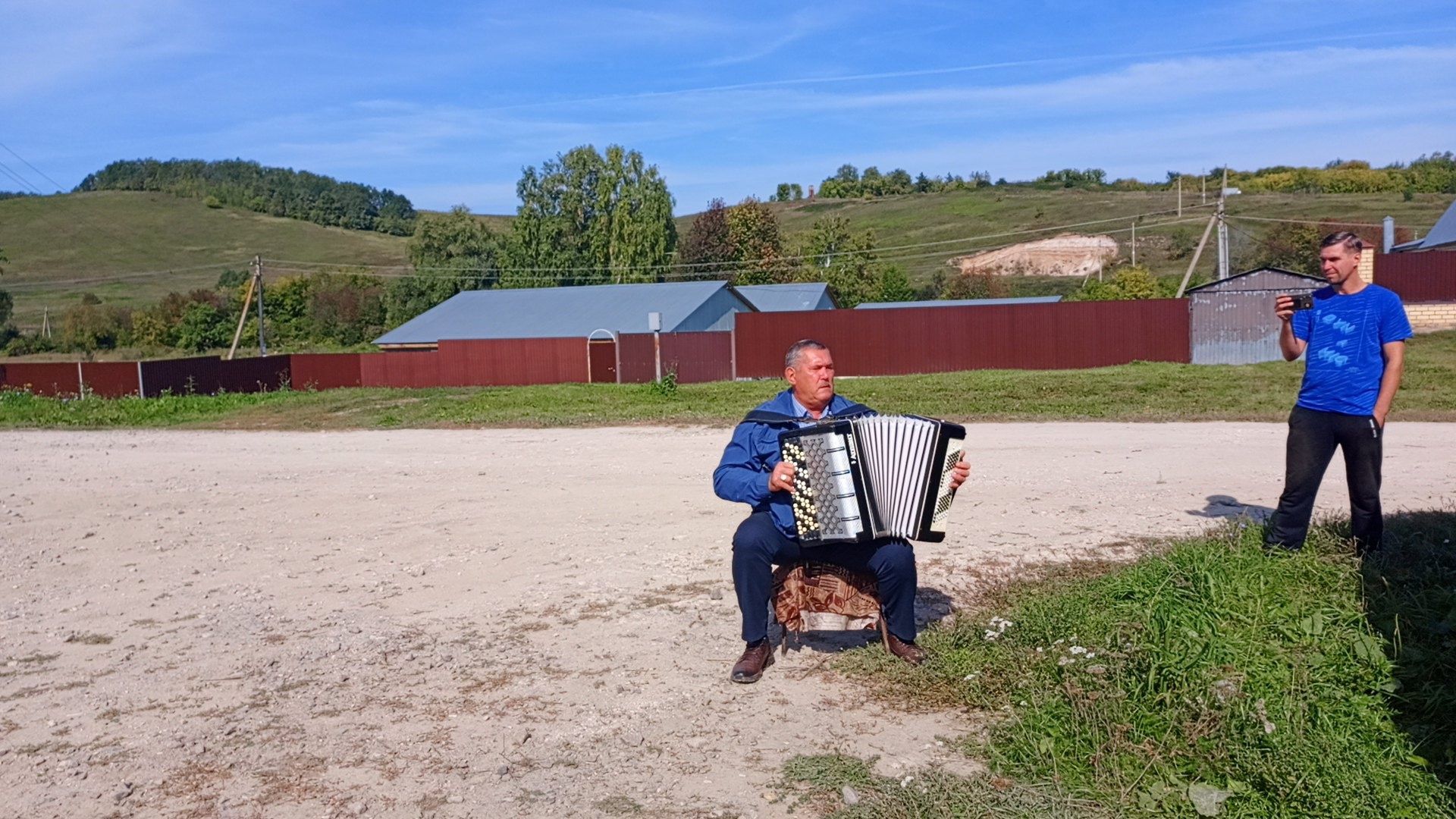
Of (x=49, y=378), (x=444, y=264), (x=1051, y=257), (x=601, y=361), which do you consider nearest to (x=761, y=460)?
(x=601, y=361)

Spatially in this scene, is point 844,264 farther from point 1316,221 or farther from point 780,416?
point 780,416

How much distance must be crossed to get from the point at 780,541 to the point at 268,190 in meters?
157

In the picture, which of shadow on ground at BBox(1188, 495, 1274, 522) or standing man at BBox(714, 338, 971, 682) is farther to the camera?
shadow on ground at BBox(1188, 495, 1274, 522)

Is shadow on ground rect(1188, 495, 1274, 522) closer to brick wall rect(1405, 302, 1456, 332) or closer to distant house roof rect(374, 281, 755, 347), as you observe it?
brick wall rect(1405, 302, 1456, 332)

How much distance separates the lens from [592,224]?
2980 inches

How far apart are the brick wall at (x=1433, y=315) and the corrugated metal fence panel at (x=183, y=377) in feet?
113

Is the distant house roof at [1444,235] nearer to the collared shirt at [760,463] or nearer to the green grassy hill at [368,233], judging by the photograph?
the collared shirt at [760,463]

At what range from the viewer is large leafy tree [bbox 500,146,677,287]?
71.9m

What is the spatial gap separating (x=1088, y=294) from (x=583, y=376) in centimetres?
2460

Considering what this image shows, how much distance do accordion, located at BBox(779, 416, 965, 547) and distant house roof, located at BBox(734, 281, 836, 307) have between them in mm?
44715

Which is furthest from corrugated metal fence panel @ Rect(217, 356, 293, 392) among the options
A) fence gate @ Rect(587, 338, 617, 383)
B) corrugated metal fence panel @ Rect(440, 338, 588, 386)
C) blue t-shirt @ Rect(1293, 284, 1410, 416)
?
blue t-shirt @ Rect(1293, 284, 1410, 416)

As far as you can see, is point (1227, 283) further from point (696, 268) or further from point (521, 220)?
point (521, 220)

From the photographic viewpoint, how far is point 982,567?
760 centimetres

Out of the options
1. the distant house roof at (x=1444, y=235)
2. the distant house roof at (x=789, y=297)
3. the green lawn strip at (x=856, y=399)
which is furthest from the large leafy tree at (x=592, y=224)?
the distant house roof at (x=1444, y=235)
